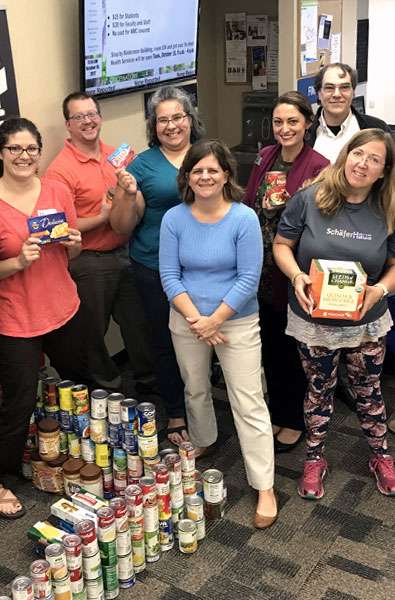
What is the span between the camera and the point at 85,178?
2.89m

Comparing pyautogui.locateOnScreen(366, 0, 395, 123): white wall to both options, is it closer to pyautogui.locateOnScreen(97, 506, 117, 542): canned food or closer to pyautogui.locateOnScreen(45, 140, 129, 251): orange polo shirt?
pyautogui.locateOnScreen(45, 140, 129, 251): orange polo shirt

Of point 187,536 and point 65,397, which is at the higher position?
point 65,397

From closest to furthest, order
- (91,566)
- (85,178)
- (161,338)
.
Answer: (91,566) → (85,178) → (161,338)

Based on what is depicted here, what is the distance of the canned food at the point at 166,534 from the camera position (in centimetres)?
249

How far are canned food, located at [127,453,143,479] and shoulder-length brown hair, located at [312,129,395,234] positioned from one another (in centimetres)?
118

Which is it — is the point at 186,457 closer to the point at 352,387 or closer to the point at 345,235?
the point at 352,387

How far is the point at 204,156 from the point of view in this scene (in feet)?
7.82

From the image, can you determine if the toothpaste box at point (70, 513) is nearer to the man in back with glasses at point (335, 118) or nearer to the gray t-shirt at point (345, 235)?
the gray t-shirt at point (345, 235)

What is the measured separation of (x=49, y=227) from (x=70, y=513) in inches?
39.6

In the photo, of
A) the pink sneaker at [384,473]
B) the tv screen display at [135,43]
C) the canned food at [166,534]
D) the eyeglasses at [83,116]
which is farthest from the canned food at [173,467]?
the tv screen display at [135,43]

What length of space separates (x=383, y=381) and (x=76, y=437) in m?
1.76

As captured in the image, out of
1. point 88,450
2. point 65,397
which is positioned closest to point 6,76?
point 65,397

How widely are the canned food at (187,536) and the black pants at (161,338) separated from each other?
29.4 inches

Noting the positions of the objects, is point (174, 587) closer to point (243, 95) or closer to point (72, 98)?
point (72, 98)
